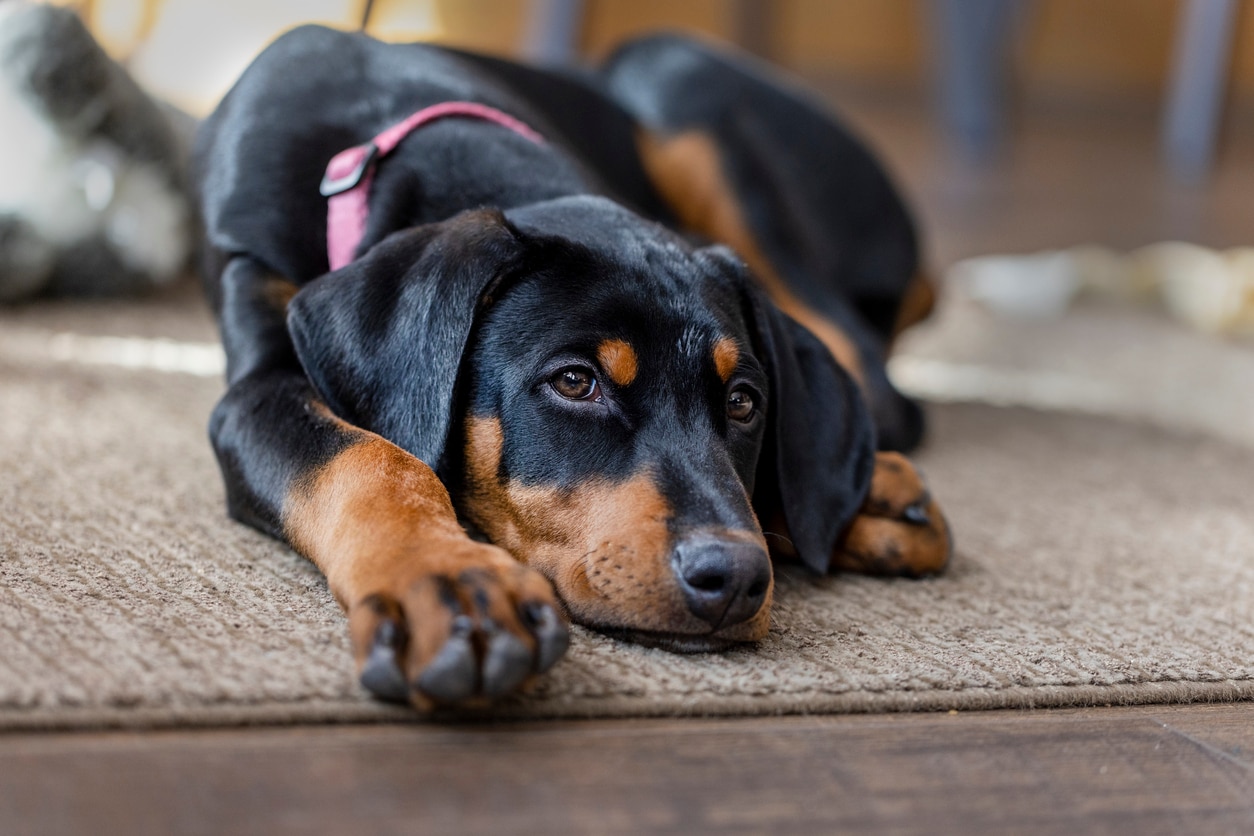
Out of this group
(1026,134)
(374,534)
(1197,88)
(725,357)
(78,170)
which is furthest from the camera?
(1026,134)

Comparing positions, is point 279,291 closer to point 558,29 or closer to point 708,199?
point 708,199

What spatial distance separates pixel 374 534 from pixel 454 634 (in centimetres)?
31

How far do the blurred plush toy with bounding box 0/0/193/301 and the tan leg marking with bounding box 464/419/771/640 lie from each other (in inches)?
91.7

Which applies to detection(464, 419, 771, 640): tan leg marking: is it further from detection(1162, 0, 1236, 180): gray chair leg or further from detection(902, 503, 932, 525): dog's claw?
detection(1162, 0, 1236, 180): gray chair leg

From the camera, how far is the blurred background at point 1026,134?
4.74 metres

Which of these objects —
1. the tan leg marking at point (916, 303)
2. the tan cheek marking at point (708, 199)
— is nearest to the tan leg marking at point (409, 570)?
the tan cheek marking at point (708, 199)

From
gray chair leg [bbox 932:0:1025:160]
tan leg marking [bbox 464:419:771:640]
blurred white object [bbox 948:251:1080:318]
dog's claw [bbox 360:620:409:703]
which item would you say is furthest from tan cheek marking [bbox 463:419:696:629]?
gray chair leg [bbox 932:0:1025:160]

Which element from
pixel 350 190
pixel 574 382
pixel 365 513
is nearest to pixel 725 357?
pixel 574 382

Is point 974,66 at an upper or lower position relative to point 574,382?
upper

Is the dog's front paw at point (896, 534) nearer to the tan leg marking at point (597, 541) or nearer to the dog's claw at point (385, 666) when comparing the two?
the tan leg marking at point (597, 541)

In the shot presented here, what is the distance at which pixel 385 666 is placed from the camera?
4.69 feet

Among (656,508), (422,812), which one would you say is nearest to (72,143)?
(656,508)

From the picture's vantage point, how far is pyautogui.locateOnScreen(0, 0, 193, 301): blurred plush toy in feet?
11.9

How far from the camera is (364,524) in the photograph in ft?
5.62
